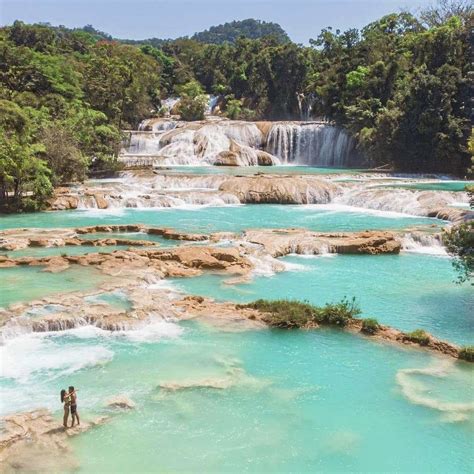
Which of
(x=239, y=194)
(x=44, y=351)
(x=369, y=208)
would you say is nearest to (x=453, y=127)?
(x=369, y=208)

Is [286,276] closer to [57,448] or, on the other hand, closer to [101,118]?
[57,448]

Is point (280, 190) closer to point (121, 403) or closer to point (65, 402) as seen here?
point (121, 403)

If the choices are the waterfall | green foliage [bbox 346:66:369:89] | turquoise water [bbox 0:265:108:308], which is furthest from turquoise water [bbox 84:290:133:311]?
green foliage [bbox 346:66:369:89]

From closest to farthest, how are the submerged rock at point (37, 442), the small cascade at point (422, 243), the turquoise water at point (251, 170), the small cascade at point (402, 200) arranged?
the submerged rock at point (37, 442), the small cascade at point (422, 243), the small cascade at point (402, 200), the turquoise water at point (251, 170)

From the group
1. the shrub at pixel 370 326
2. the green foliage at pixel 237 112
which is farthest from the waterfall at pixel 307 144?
the shrub at pixel 370 326

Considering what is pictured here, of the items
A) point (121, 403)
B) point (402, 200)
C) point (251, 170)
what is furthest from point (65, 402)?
point (251, 170)

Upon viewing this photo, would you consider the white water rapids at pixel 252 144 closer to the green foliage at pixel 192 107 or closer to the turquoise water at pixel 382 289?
the green foliage at pixel 192 107
